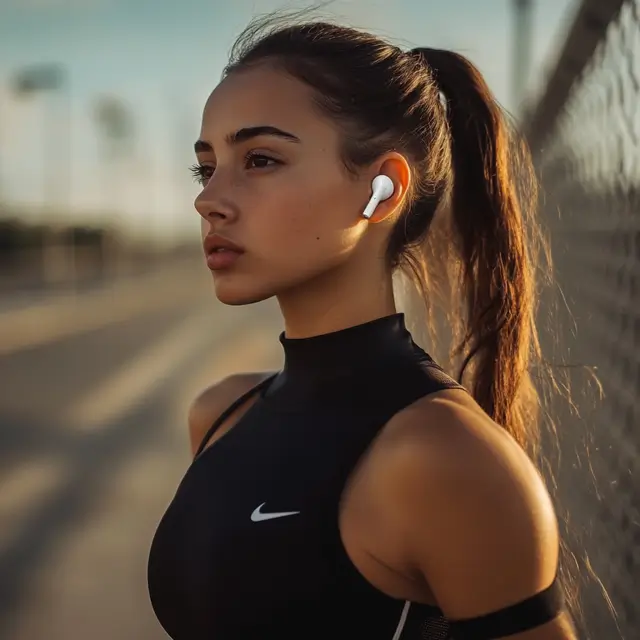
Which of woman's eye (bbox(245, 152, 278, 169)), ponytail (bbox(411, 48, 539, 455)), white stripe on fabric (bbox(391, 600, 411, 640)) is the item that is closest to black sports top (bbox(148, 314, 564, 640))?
white stripe on fabric (bbox(391, 600, 411, 640))

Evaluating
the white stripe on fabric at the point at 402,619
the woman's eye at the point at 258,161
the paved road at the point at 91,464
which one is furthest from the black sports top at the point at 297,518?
the paved road at the point at 91,464

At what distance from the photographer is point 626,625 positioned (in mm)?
2428

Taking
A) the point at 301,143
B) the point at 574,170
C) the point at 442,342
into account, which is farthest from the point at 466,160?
the point at 574,170

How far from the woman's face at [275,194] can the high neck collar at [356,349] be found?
0.13 meters

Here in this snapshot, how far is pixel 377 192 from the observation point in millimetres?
1863

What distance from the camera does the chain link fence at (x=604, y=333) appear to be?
2264mm

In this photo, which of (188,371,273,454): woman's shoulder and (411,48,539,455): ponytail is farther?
(188,371,273,454): woman's shoulder

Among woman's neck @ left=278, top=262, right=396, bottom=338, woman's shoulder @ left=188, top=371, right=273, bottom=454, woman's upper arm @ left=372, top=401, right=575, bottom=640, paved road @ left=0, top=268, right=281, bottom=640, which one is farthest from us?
paved road @ left=0, top=268, right=281, bottom=640

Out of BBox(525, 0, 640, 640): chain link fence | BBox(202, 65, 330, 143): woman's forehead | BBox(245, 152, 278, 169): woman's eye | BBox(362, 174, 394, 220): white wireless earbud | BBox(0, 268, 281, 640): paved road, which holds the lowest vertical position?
BBox(0, 268, 281, 640): paved road

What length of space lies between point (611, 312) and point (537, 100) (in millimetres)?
1690

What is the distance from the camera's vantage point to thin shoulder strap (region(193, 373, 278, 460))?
2.14m

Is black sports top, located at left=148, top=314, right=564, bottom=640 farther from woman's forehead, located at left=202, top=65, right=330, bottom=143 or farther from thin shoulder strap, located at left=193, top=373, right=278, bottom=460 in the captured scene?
woman's forehead, located at left=202, top=65, right=330, bottom=143

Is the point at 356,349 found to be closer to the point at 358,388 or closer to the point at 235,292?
the point at 358,388

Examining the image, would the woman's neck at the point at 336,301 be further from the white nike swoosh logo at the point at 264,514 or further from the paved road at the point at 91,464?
the paved road at the point at 91,464
